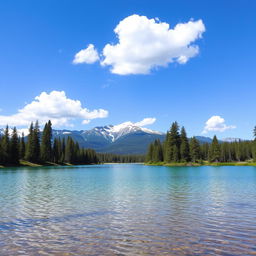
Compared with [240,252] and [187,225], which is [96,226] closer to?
[187,225]

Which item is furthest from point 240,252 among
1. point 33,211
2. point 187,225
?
point 33,211

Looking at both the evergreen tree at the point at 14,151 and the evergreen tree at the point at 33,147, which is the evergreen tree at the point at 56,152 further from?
the evergreen tree at the point at 14,151

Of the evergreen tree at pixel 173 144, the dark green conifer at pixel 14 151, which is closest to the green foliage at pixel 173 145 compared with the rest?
the evergreen tree at pixel 173 144

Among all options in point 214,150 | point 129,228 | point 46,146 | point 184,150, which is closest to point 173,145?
point 184,150

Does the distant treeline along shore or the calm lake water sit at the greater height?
the distant treeline along shore

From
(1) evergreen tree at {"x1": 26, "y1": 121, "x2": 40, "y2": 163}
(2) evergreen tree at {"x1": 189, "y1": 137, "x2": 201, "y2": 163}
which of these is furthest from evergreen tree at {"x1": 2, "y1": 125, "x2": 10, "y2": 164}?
(2) evergreen tree at {"x1": 189, "y1": 137, "x2": 201, "y2": 163}

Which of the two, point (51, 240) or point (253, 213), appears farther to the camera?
point (253, 213)

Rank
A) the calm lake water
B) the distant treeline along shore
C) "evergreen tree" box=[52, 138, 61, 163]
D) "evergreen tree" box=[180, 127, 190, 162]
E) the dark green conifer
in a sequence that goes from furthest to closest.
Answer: "evergreen tree" box=[52, 138, 61, 163]
"evergreen tree" box=[180, 127, 190, 162]
the dark green conifer
the distant treeline along shore
the calm lake water

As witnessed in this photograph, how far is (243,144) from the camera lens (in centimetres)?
19288

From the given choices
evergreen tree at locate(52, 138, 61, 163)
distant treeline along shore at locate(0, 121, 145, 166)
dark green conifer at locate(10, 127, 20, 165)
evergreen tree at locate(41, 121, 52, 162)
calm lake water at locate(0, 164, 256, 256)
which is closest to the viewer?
calm lake water at locate(0, 164, 256, 256)

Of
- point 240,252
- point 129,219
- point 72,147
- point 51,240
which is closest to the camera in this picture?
point 240,252

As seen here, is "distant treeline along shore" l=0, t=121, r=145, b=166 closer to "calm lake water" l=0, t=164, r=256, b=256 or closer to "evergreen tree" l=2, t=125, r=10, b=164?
"evergreen tree" l=2, t=125, r=10, b=164

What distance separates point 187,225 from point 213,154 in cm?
13908

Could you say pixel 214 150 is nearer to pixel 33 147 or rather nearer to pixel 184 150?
pixel 184 150
